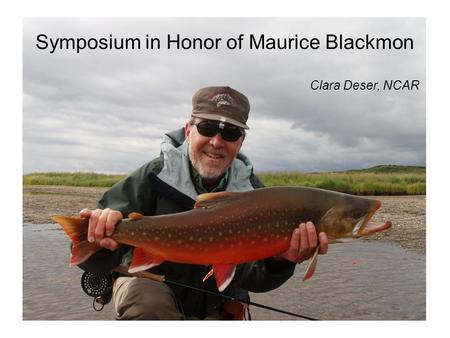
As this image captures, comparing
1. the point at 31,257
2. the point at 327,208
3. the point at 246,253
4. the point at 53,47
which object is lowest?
the point at 31,257

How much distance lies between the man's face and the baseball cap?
97 millimetres

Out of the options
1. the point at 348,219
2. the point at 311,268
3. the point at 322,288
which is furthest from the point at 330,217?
the point at 322,288

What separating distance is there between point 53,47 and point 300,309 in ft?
9.61

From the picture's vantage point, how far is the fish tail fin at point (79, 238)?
2.20 meters

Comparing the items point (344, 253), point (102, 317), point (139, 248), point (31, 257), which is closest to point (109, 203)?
point (139, 248)

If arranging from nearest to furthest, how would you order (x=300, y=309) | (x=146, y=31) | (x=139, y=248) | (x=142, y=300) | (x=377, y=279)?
(x=139, y=248) < (x=142, y=300) < (x=146, y=31) < (x=300, y=309) < (x=377, y=279)

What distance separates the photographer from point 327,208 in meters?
2.35

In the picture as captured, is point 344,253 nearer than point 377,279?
No

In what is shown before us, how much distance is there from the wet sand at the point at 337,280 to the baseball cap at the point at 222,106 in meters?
1.77

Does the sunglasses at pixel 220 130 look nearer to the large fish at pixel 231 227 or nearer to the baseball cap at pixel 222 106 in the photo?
the baseball cap at pixel 222 106

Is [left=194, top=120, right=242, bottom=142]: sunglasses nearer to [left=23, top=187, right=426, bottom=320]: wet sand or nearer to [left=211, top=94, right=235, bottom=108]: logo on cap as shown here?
[left=211, top=94, right=235, bottom=108]: logo on cap

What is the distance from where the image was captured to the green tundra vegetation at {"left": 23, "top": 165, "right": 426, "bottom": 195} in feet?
15.3

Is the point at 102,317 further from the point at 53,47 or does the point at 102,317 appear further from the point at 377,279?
the point at 377,279

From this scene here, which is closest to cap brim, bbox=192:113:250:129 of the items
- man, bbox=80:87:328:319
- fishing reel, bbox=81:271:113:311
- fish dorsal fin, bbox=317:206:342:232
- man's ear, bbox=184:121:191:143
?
man, bbox=80:87:328:319
